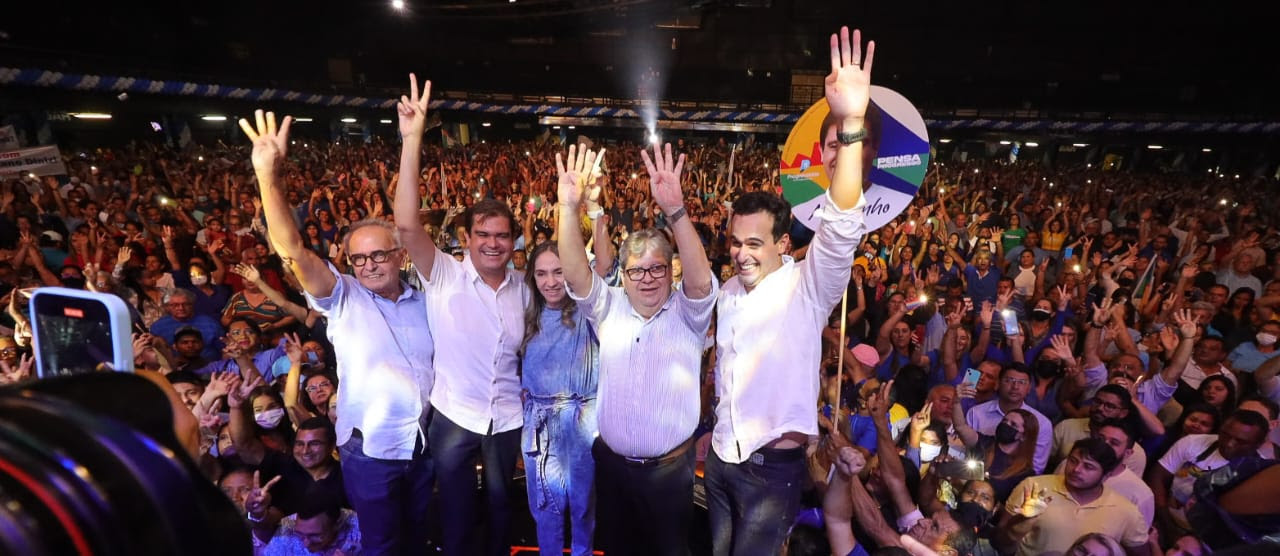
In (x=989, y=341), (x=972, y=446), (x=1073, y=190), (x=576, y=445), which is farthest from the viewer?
(x=1073, y=190)

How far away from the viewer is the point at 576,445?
2.43 meters

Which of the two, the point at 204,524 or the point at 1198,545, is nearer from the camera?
the point at 204,524

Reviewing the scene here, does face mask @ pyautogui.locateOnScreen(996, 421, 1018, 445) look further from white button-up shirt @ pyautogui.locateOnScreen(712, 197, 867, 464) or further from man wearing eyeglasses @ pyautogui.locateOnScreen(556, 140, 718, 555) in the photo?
man wearing eyeglasses @ pyautogui.locateOnScreen(556, 140, 718, 555)

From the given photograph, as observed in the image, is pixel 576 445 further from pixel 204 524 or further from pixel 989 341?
pixel 989 341

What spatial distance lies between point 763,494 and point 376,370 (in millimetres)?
1420

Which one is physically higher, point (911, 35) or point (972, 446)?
point (911, 35)

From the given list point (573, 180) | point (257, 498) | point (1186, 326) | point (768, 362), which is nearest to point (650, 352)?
point (768, 362)

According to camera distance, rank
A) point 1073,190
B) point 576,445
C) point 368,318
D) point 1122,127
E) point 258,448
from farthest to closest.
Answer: point 1122,127 → point 1073,190 → point 258,448 → point 576,445 → point 368,318

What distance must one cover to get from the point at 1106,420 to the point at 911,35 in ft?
104

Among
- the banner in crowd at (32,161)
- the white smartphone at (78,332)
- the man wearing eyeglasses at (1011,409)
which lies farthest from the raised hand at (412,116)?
the banner in crowd at (32,161)

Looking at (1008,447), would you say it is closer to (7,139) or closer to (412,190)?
(412,190)

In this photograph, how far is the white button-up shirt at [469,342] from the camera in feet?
7.62

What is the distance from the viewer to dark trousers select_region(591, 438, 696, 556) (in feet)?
7.09

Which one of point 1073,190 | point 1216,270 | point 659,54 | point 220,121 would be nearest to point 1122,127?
point 1073,190
